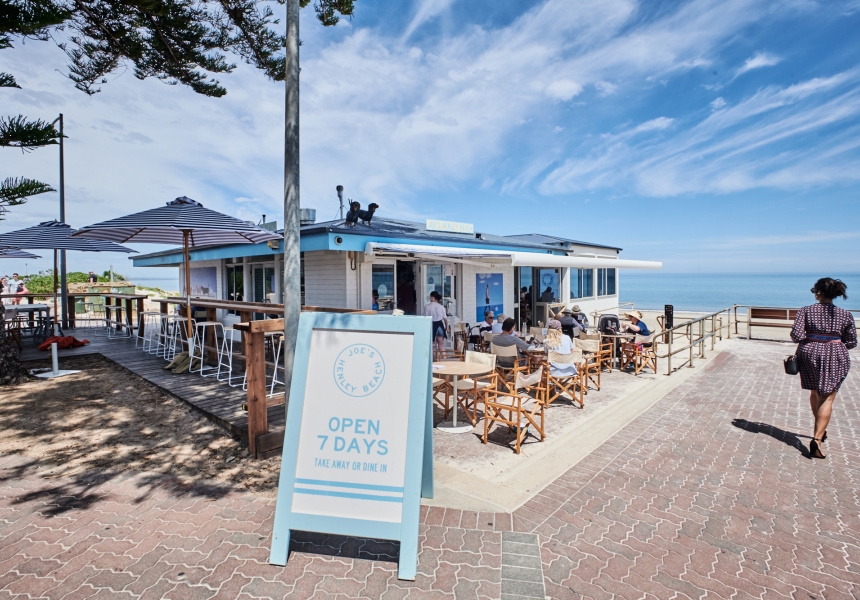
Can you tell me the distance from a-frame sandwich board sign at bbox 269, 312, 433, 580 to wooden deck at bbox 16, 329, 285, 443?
68.4 inches

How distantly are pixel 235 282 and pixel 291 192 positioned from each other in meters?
9.62

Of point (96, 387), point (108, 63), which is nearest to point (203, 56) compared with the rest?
point (108, 63)

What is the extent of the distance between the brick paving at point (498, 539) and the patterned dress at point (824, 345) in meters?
0.78

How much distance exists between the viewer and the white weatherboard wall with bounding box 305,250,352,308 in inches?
329

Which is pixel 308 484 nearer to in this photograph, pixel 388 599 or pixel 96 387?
pixel 388 599

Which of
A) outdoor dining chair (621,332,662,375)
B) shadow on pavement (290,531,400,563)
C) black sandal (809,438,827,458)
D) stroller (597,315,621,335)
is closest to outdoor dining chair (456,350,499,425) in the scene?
shadow on pavement (290,531,400,563)

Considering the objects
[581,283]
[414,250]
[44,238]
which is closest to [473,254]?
[414,250]

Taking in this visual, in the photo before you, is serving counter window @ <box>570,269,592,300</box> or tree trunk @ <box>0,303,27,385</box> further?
serving counter window @ <box>570,269,592,300</box>

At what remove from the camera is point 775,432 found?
5.23 meters

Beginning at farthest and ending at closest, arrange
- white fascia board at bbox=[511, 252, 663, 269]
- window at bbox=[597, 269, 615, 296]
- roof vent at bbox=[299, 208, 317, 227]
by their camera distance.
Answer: window at bbox=[597, 269, 615, 296]
roof vent at bbox=[299, 208, 317, 227]
white fascia board at bbox=[511, 252, 663, 269]

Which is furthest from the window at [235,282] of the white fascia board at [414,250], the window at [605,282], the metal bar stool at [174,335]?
the window at [605,282]

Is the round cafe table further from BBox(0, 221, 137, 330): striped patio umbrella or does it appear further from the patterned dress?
BBox(0, 221, 137, 330): striped patio umbrella

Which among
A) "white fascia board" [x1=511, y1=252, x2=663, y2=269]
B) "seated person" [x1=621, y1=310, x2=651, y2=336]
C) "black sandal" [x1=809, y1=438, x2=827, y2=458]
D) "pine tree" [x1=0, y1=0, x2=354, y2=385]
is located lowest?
"black sandal" [x1=809, y1=438, x2=827, y2=458]

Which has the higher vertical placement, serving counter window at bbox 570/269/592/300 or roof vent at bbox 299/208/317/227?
roof vent at bbox 299/208/317/227
